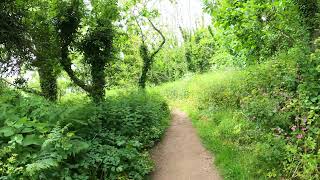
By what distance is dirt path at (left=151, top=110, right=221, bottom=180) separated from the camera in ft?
21.9

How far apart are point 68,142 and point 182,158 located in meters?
3.30

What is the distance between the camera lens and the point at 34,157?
475cm

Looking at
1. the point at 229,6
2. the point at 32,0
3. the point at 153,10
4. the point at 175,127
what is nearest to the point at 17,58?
the point at 32,0

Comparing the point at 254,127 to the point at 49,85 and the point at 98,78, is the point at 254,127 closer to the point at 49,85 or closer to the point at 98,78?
the point at 98,78

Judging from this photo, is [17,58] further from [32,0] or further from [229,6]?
[229,6]

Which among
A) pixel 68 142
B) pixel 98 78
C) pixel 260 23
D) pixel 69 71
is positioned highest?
pixel 260 23

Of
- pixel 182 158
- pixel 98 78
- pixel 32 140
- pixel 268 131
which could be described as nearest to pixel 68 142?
pixel 32 140

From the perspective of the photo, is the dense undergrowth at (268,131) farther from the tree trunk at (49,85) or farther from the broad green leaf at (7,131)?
the tree trunk at (49,85)

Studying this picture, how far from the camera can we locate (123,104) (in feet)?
27.9

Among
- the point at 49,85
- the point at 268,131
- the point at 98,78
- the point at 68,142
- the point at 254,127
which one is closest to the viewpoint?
the point at 68,142

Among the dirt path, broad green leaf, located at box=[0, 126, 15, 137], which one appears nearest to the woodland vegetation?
broad green leaf, located at box=[0, 126, 15, 137]

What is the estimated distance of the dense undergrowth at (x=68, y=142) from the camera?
473 centimetres

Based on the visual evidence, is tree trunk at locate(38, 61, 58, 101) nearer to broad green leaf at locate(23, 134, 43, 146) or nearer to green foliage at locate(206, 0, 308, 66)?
broad green leaf at locate(23, 134, 43, 146)

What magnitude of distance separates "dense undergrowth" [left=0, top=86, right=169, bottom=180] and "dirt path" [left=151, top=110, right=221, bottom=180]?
39 cm
